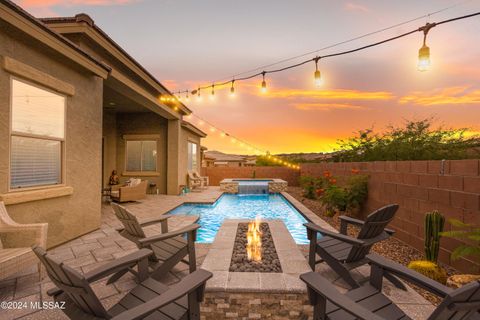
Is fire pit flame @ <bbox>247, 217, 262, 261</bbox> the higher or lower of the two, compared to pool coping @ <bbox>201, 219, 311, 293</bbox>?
lower

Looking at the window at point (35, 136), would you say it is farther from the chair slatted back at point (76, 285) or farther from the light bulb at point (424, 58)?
the light bulb at point (424, 58)

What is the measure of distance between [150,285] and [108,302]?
0.82m

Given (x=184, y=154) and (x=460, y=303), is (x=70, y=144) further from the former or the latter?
(x=184, y=154)

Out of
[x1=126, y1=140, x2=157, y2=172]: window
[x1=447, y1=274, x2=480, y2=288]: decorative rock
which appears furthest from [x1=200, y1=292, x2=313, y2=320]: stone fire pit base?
[x1=126, y1=140, x2=157, y2=172]: window

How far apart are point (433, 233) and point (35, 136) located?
630 cm

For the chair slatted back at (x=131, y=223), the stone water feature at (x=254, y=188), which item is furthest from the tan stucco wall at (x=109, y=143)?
the chair slatted back at (x=131, y=223)

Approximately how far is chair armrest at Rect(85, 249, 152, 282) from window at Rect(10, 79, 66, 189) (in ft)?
9.63

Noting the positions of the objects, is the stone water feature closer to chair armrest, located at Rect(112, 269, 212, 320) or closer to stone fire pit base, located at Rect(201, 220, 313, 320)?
stone fire pit base, located at Rect(201, 220, 313, 320)

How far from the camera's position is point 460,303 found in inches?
51.6

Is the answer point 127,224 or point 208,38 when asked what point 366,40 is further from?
Answer: point 127,224

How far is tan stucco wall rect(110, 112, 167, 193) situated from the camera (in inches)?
472

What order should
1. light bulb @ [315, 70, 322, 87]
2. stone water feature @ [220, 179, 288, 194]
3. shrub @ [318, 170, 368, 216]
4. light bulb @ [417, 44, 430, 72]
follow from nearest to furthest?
1. light bulb @ [417, 44, 430, 72]
2. light bulb @ [315, 70, 322, 87]
3. shrub @ [318, 170, 368, 216]
4. stone water feature @ [220, 179, 288, 194]

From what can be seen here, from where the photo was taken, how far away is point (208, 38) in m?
10.3

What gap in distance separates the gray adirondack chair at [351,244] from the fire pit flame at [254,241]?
0.79m
